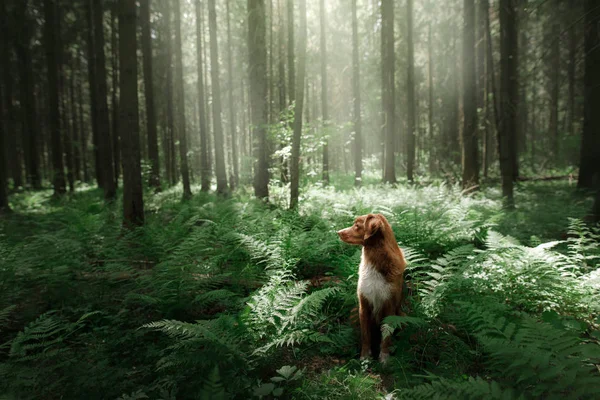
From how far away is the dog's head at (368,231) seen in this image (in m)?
2.90

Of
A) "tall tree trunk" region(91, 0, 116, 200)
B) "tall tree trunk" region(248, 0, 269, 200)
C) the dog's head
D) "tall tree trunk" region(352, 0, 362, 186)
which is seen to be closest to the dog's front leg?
the dog's head

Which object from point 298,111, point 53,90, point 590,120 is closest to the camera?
point 298,111

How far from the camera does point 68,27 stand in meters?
18.0

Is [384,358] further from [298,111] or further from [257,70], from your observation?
[257,70]

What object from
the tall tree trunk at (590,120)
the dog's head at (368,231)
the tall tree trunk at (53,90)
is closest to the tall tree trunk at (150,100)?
the tall tree trunk at (53,90)

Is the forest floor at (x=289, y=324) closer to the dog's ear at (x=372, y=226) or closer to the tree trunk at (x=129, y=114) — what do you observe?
the dog's ear at (x=372, y=226)

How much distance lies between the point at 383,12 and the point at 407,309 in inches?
560

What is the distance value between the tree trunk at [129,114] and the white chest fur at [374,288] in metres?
5.94

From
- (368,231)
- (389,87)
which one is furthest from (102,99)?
(368,231)

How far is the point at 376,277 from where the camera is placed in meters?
2.94

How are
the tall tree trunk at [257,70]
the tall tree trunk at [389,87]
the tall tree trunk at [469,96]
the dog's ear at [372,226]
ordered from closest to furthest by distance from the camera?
the dog's ear at [372,226]
the tall tree trunk at [257,70]
the tall tree trunk at [469,96]
the tall tree trunk at [389,87]

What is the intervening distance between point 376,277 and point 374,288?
106 millimetres

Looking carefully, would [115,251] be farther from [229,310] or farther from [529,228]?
[529,228]

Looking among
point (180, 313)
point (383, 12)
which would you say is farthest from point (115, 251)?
point (383, 12)
